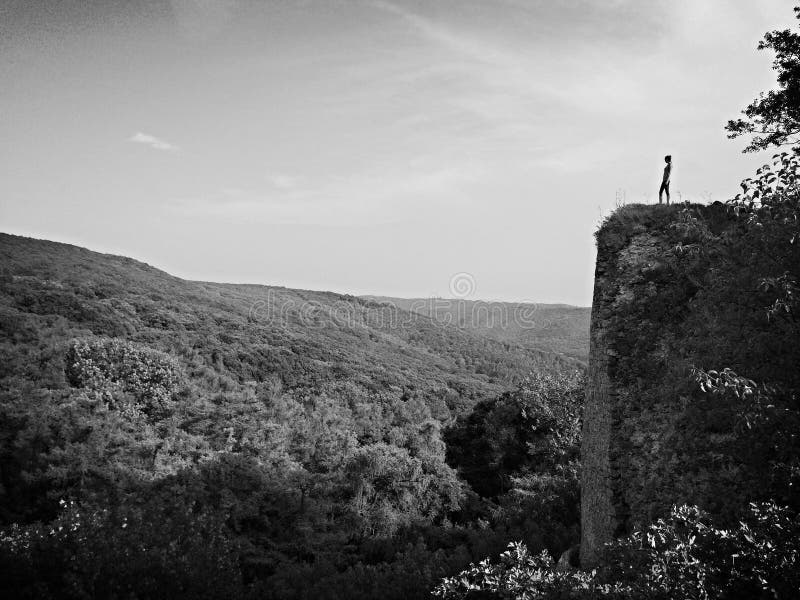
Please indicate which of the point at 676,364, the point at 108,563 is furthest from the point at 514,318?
the point at 108,563

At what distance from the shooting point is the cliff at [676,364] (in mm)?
4152

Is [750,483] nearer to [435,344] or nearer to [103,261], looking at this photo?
[103,261]

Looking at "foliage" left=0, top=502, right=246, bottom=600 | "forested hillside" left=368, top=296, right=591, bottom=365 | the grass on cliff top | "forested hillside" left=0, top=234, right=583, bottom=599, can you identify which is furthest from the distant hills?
the grass on cliff top

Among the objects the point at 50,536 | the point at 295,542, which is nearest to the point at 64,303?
the point at 295,542

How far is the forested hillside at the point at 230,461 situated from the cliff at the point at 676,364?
16.2ft

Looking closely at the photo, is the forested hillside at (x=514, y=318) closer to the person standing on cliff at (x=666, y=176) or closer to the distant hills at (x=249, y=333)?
the distant hills at (x=249, y=333)

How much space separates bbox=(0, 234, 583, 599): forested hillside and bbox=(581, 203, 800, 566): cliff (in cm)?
494

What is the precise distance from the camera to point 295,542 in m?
16.3

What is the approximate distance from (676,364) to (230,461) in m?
17.0

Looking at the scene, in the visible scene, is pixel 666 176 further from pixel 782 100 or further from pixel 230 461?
pixel 230 461

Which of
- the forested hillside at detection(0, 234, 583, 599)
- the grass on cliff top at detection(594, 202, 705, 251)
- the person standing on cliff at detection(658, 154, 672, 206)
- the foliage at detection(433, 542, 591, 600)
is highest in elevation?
the person standing on cliff at detection(658, 154, 672, 206)

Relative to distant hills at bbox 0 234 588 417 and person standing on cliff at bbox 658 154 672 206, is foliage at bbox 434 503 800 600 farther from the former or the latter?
distant hills at bbox 0 234 588 417

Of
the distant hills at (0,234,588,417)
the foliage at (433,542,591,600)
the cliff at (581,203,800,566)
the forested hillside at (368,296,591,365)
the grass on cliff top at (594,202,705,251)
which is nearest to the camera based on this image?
the foliage at (433,542,591,600)

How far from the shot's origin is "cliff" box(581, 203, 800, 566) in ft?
13.6
